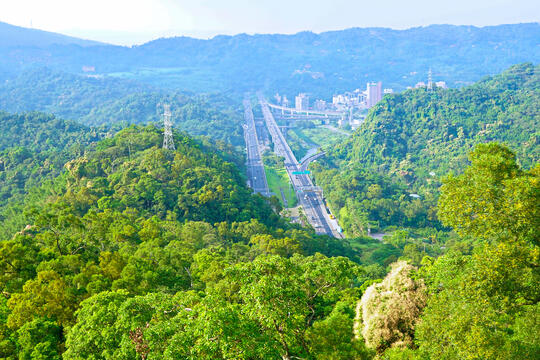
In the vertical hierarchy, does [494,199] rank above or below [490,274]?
above

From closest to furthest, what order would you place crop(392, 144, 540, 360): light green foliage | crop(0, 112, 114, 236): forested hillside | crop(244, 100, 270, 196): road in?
1. crop(392, 144, 540, 360): light green foliage
2. crop(0, 112, 114, 236): forested hillside
3. crop(244, 100, 270, 196): road

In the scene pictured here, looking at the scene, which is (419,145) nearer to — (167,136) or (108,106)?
(167,136)

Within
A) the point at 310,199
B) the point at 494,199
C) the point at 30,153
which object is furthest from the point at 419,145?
the point at 494,199

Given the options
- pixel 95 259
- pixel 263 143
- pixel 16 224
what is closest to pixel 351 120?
pixel 263 143

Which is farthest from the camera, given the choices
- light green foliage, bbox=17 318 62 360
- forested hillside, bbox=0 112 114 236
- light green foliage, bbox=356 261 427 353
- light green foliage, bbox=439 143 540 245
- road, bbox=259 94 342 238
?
road, bbox=259 94 342 238

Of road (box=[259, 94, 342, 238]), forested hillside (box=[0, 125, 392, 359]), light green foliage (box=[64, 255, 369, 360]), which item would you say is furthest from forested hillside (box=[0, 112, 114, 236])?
road (box=[259, 94, 342, 238])

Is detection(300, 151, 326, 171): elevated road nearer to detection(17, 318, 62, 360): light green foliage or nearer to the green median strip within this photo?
the green median strip

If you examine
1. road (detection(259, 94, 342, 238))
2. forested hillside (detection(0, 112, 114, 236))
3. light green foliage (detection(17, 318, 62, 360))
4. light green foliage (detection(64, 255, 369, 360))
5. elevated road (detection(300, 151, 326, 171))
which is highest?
light green foliage (detection(64, 255, 369, 360))

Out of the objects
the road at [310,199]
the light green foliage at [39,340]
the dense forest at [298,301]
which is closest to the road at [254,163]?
the road at [310,199]

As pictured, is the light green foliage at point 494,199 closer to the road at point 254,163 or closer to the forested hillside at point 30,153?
the forested hillside at point 30,153
